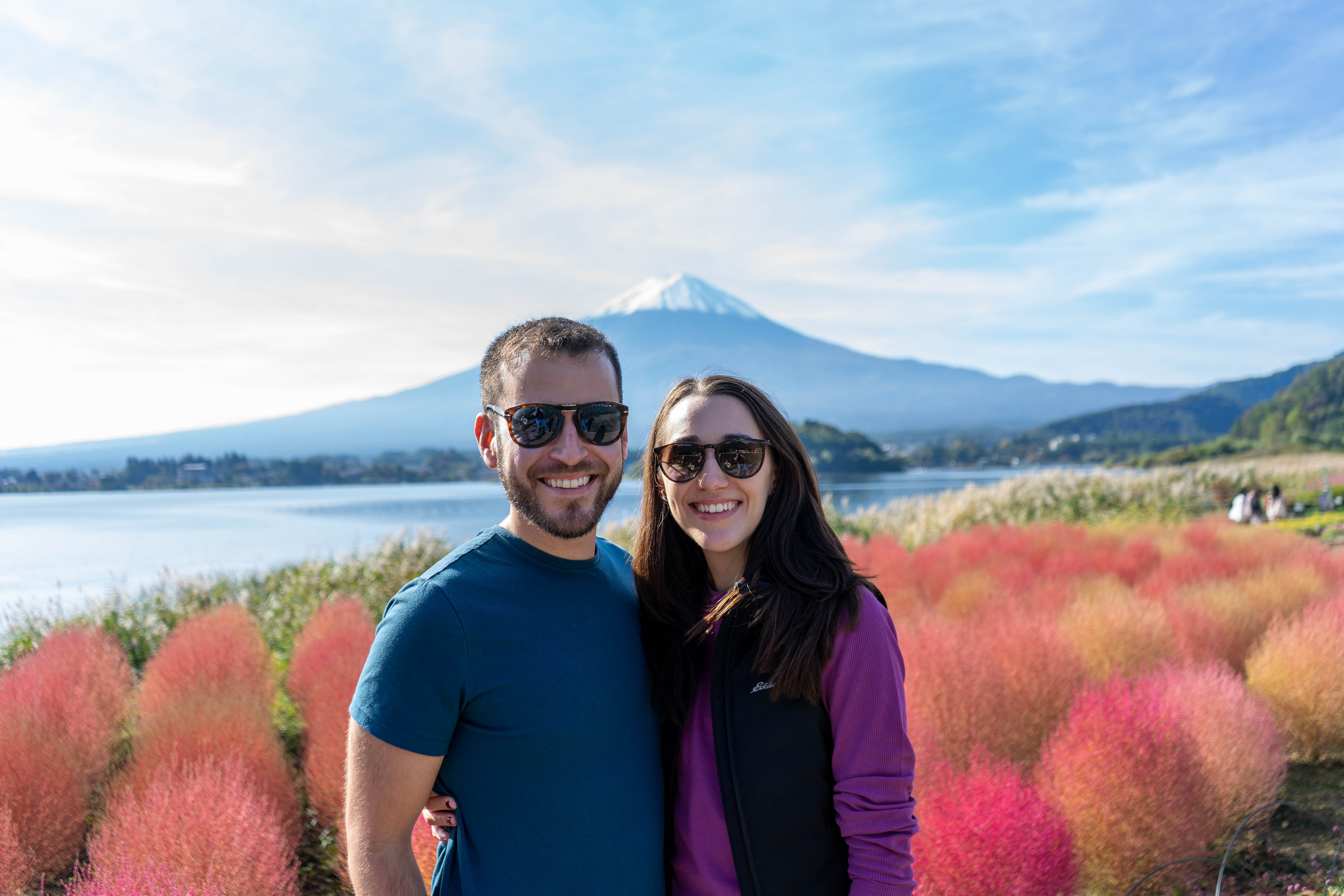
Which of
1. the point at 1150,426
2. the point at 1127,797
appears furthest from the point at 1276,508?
the point at 1150,426

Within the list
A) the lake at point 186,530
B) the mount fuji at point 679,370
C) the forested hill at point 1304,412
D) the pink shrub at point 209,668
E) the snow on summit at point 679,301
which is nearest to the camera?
the pink shrub at point 209,668

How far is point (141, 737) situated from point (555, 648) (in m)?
4.36

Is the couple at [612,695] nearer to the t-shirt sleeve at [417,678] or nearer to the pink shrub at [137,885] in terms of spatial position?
the t-shirt sleeve at [417,678]

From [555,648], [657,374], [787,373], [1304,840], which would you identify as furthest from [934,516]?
[787,373]

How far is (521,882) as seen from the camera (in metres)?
1.86

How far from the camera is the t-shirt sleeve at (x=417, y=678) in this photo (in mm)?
1739

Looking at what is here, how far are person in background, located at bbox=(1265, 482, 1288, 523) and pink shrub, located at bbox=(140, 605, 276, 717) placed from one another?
20237mm

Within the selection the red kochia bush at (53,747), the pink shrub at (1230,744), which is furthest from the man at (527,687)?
the pink shrub at (1230,744)

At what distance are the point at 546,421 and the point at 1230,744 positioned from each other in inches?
173

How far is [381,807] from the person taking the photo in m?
1.75

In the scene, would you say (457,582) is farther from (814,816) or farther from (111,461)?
(111,461)

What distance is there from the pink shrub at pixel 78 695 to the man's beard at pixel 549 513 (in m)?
4.21

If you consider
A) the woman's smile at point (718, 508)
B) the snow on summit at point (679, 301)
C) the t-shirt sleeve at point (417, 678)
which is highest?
the snow on summit at point (679, 301)

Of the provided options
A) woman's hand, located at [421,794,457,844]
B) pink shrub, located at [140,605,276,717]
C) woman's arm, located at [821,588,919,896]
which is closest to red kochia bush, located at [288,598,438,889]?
pink shrub, located at [140,605,276,717]
